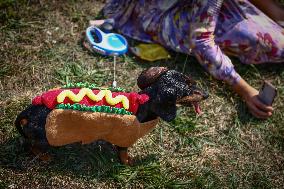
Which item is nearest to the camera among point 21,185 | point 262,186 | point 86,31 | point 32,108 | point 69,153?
point 32,108

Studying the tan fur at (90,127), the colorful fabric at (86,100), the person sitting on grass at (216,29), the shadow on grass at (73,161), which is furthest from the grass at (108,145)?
the colorful fabric at (86,100)

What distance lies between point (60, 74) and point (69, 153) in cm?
64

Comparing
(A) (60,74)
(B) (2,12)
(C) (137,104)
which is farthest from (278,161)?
(B) (2,12)

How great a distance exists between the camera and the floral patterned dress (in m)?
2.62

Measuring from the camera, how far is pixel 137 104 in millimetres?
1875

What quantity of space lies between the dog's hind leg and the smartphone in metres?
0.98

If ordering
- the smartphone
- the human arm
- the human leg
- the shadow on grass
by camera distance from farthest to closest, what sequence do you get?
the human leg
the human arm
the smartphone
the shadow on grass

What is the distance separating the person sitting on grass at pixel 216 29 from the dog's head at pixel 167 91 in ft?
2.59

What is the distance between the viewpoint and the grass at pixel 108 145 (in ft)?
7.07

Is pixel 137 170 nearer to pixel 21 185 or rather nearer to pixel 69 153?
pixel 69 153

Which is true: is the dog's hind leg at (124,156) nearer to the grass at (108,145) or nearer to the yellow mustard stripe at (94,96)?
the grass at (108,145)

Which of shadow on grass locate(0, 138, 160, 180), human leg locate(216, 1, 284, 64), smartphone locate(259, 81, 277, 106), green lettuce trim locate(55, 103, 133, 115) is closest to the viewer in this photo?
green lettuce trim locate(55, 103, 133, 115)

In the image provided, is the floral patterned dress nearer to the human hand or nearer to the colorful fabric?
the human hand

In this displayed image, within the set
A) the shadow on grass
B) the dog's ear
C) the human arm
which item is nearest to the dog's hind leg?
the shadow on grass
